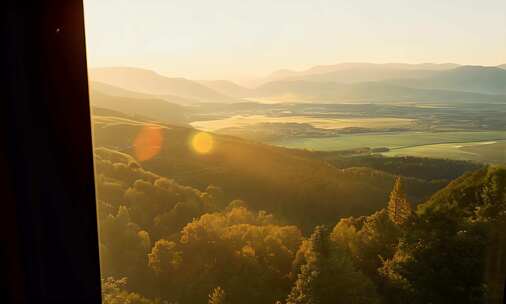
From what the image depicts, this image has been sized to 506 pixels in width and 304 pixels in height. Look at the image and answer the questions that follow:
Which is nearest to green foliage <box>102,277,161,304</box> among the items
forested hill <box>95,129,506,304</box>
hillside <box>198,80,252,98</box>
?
forested hill <box>95,129,506,304</box>

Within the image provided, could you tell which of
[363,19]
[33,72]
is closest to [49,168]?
[33,72]

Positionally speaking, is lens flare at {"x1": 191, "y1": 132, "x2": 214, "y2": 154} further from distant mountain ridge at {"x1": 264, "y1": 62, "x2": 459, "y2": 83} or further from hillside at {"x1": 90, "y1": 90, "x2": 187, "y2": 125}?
distant mountain ridge at {"x1": 264, "y1": 62, "x2": 459, "y2": 83}

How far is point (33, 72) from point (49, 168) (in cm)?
18

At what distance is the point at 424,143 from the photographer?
4.93 ft

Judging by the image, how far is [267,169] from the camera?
1.51 m

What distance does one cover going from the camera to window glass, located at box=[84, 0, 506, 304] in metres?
1.36

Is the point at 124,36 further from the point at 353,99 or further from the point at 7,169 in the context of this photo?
the point at 353,99

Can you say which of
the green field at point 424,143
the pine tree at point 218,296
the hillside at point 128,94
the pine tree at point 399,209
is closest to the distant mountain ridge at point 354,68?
the green field at point 424,143

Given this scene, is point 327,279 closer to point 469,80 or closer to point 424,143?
point 424,143

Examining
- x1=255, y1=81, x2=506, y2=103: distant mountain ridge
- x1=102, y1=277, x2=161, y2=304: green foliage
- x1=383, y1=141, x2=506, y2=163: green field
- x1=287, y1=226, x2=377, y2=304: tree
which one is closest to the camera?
x1=102, y1=277, x2=161, y2=304: green foliage

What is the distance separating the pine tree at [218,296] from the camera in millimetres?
1368

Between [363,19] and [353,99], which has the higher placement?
[363,19]

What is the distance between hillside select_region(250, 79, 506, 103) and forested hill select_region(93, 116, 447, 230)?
24 centimetres

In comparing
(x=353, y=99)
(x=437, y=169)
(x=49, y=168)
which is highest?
(x=353, y=99)
